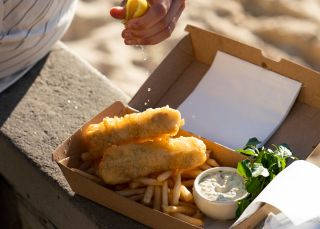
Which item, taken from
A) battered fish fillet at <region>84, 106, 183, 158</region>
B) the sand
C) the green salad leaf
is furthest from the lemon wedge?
the sand

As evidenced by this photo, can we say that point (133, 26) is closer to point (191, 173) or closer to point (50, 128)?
point (191, 173)

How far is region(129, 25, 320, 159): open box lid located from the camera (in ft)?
7.52

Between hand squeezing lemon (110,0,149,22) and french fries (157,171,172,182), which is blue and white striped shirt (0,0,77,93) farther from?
french fries (157,171,172,182)

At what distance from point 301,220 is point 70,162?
75 centimetres

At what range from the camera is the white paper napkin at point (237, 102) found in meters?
2.33

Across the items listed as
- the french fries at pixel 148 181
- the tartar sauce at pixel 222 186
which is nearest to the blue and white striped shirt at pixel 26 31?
the french fries at pixel 148 181

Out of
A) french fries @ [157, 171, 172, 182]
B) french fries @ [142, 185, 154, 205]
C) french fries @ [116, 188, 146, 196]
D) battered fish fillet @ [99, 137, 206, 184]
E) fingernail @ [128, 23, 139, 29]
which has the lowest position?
french fries @ [116, 188, 146, 196]

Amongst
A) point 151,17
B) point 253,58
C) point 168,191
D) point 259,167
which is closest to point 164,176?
point 168,191

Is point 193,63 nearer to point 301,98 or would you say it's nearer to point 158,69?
point 158,69

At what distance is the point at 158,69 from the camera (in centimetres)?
246

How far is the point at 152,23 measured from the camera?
2193 mm

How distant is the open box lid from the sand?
123 centimetres

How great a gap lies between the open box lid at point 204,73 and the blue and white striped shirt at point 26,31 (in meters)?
0.50

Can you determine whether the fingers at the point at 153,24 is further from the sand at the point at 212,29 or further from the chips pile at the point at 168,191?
the sand at the point at 212,29
